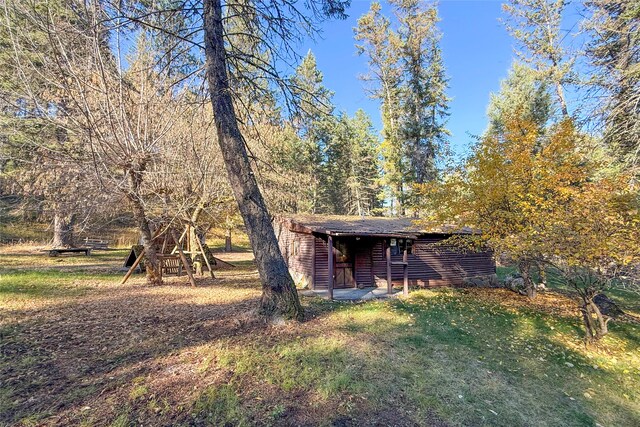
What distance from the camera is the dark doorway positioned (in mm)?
12508

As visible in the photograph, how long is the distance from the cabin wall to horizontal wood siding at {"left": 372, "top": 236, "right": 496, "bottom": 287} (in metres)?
2.57

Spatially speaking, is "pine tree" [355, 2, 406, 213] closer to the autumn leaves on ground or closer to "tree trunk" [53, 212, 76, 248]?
the autumn leaves on ground

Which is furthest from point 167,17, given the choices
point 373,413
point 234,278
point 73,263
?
point 73,263

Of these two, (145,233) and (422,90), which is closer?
(145,233)

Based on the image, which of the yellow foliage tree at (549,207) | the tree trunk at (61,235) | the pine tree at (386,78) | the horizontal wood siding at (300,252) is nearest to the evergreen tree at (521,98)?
the pine tree at (386,78)

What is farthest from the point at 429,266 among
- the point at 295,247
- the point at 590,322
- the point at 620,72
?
the point at 620,72

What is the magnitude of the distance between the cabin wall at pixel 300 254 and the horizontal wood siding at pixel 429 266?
2.57 metres

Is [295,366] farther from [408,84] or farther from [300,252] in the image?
[408,84]

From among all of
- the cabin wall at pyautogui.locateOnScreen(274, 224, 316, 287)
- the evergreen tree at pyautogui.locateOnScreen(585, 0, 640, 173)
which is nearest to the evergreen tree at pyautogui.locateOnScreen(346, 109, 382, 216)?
the cabin wall at pyautogui.locateOnScreen(274, 224, 316, 287)

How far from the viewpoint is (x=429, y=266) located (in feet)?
A: 43.7

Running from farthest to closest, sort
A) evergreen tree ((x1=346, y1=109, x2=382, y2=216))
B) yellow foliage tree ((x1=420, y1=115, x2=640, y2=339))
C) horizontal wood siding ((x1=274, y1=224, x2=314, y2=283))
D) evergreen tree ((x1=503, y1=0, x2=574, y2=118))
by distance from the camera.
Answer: evergreen tree ((x1=346, y1=109, x2=382, y2=216))
evergreen tree ((x1=503, y1=0, x2=574, y2=118))
horizontal wood siding ((x1=274, y1=224, x2=314, y2=283))
yellow foliage tree ((x1=420, y1=115, x2=640, y2=339))

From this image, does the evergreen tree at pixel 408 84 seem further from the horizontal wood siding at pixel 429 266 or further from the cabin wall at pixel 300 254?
the cabin wall at pixel 300 254

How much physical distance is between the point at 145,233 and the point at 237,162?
583cm

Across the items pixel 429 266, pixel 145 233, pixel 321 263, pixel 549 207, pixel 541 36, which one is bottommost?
pixel 429 266
